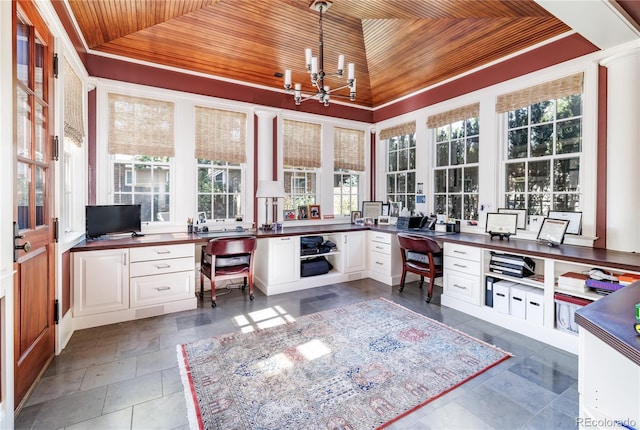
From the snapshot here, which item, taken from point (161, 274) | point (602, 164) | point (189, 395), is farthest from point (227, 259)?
point (602, 164)

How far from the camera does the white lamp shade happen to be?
4.40 meters

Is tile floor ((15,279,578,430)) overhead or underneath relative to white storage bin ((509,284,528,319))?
underneath

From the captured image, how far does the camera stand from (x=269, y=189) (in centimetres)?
443

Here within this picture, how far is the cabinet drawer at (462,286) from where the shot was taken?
3.44 metres

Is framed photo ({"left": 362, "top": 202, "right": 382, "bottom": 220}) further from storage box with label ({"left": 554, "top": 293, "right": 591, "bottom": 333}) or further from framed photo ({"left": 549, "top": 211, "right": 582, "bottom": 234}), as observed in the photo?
storage box with label ({"left": 554, "top": 293, "right": 591, "bottom": 333})

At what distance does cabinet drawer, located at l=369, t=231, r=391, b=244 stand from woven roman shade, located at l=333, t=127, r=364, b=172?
149 centimetres

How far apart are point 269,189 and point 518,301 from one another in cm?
332

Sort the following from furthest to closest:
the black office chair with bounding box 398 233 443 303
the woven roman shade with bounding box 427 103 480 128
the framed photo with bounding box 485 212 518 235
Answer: the woven roman shade with bounding box 427 103 480 128 < the black office chair with bounding box 398 233 443 303 < the framed photo with bounding box 485 212 518 235

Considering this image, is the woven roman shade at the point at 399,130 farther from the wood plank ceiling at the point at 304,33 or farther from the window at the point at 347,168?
the wood plank ceiling at the point at 304,33

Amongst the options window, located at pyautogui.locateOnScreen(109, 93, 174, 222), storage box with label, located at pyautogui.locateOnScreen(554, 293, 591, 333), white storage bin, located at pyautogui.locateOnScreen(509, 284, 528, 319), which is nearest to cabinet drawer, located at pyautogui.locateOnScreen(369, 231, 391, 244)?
white storage bin, located at pyautogui.locateOnScreen(509, 284, 528, 319)

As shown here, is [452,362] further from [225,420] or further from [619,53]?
[619,53]

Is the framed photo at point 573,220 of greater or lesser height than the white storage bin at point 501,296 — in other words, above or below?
above

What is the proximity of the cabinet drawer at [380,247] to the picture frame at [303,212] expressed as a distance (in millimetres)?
1224

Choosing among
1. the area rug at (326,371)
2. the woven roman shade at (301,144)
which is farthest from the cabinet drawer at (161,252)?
the woven roman shade at (301,144)
